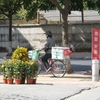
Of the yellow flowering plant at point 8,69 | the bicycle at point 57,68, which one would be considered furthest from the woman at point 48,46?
the yellow flowering plant at point 8,69

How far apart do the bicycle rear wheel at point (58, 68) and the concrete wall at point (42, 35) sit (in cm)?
1700

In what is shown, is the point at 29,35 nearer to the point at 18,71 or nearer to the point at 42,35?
the point at 42,35

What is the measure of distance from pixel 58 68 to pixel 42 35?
18.5 meters

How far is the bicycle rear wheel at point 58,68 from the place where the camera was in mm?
15570

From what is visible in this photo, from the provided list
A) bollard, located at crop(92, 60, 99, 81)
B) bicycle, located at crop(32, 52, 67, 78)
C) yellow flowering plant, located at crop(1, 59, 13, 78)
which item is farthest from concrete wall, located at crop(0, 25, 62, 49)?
yellow flowering plant, located at crop(1, 59, 13, 78)

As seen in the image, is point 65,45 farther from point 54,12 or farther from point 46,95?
point 54,12

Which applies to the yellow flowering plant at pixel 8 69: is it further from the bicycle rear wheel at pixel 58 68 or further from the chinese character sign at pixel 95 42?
the chinese character sign at pixel 95 42

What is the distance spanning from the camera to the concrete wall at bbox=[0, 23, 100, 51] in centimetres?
3275

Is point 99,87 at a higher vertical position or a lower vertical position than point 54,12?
lower

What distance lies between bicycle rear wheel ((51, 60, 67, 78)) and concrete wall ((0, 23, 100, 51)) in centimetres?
1700

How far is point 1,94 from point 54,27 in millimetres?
23502

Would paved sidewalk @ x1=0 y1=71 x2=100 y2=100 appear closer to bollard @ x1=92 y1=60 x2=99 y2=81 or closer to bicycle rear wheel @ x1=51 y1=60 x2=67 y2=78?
bollard @ x1=92 y1=60 x2=99 y2=81

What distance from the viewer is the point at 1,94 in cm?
1032

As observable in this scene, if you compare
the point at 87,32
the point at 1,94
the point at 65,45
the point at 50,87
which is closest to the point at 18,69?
the point at 50,87
